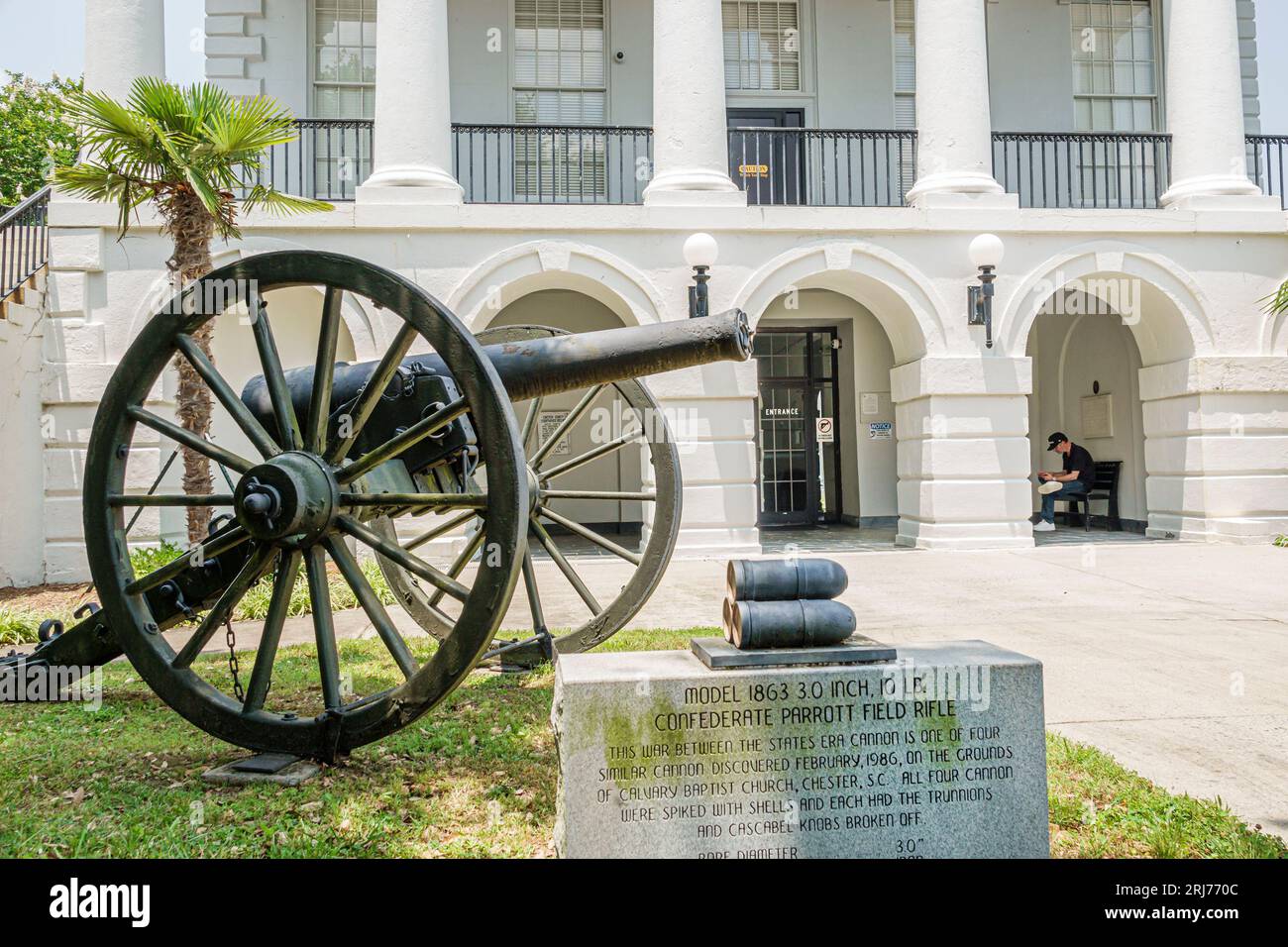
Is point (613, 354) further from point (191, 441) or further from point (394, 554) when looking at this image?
point (191, 441)

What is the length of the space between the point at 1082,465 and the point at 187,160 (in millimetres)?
13286

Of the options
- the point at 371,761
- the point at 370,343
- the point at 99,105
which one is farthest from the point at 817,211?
the point at 371,761

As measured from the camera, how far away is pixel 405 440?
3291mm

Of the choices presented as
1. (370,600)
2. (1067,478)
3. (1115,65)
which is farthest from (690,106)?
(370,600)

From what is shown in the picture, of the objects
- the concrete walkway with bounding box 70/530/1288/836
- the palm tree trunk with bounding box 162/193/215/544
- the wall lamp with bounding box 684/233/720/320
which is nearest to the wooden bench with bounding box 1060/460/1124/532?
the concrete walkway with bounding box 70/530/1288/836

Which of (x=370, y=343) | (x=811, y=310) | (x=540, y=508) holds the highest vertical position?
(x=811, y=310)

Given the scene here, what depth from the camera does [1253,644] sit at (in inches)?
247

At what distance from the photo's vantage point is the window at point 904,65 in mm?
15375

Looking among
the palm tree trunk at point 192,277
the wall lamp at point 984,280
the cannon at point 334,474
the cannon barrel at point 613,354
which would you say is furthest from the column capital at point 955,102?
the cannon at point 334,474

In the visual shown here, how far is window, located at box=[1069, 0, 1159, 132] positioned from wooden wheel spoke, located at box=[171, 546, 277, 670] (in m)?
16.3

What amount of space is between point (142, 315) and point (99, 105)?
3.49 metres

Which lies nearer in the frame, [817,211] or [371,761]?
[371,761]

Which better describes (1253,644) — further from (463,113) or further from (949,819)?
(463,113)
